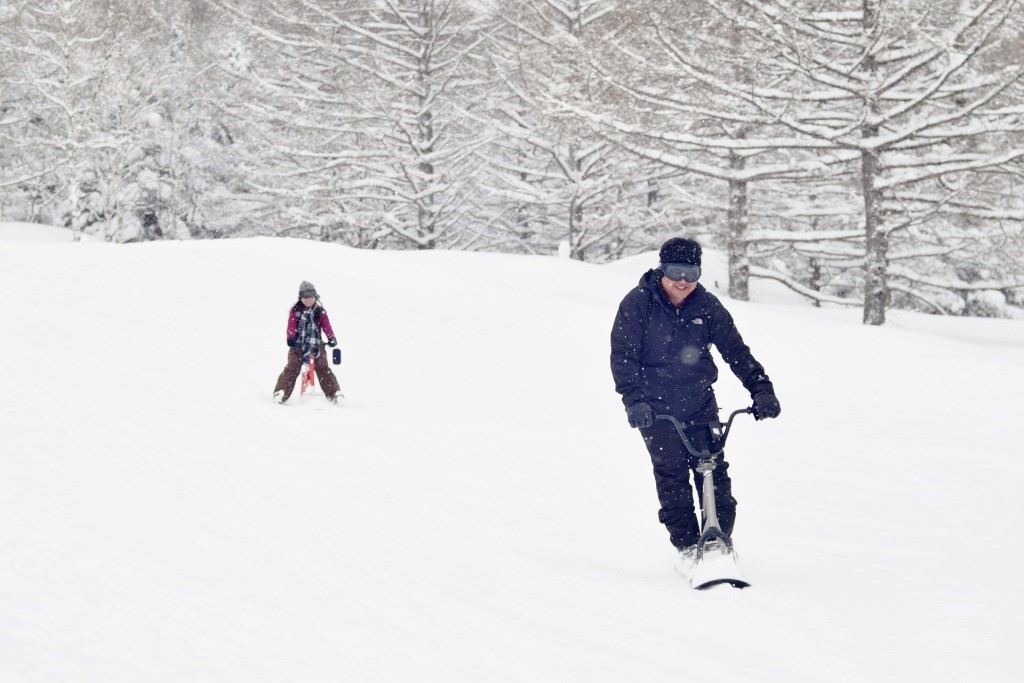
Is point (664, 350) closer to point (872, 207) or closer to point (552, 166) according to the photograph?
point (872, 207)

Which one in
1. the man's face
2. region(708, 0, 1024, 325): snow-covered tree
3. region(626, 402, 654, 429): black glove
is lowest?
region(626, 402, 654, 429): black glove

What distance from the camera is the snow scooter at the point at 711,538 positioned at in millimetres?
5133

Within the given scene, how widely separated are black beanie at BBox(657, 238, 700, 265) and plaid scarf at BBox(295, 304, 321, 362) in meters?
7.13

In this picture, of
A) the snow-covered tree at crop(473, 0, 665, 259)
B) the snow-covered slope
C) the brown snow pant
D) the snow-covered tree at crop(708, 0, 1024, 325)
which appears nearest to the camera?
the snow-covered slope

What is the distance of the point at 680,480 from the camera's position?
530 centimetres

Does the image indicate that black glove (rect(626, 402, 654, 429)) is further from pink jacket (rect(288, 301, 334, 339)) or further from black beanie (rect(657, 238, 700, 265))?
pink jacket (rect(288, 301, 334, 339))

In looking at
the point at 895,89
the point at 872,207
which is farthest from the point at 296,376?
the point at 895,89

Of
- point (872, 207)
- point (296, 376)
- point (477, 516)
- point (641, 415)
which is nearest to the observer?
point (641, 415)

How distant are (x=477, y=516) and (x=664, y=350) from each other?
2.12 meters

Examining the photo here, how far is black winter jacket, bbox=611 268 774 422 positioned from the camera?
204 inches

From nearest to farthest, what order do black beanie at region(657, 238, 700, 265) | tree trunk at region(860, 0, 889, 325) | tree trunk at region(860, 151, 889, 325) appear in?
1. black beanie at region(657, 238, 700, 265)
2. tree trunk at region(860, 0, 889, 325)
3. tree trunk at region(860, 151, 889, 325)

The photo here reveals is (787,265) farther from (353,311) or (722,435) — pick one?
(722,435)

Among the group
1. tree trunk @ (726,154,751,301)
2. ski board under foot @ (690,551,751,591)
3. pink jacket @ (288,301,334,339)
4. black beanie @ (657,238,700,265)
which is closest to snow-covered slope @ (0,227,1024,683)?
ski board under foot @ (690,551,751,591)

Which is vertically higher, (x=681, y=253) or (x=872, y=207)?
(x=872, y=207)
